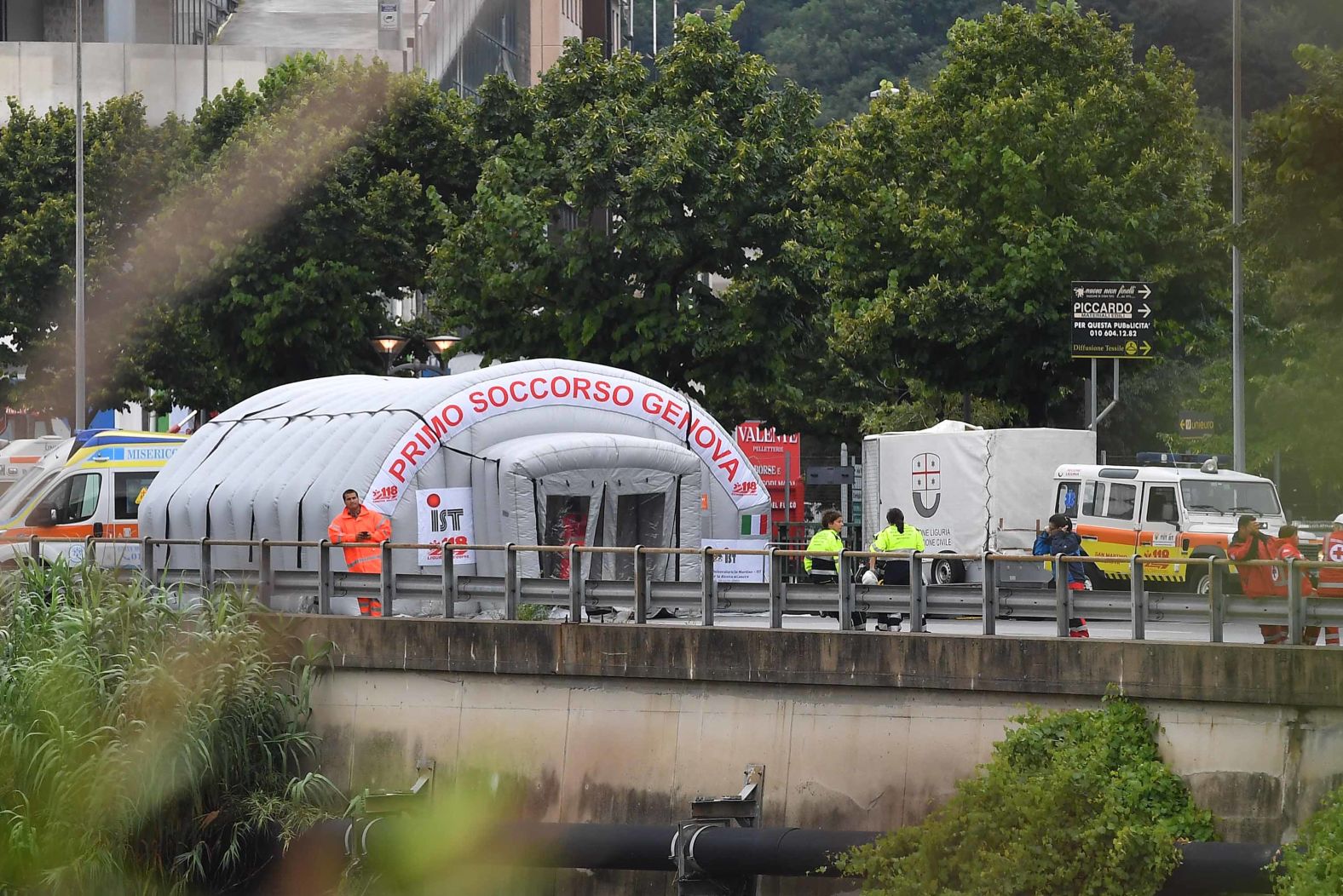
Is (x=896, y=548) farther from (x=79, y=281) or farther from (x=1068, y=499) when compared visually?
(x=79, y=281)

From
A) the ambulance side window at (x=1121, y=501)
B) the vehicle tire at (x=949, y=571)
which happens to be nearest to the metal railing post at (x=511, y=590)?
the vehicle tire at (x=949, y=571)

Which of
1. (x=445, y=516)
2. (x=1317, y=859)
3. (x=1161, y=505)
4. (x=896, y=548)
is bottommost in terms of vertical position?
(x=1317, y=859)

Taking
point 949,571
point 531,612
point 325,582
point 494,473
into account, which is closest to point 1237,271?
point 949,571

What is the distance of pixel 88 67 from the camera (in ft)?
203

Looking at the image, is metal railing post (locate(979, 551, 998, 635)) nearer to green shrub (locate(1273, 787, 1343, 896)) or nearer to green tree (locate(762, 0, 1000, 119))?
green shrub (locate(1273, 787, 1343, 896))

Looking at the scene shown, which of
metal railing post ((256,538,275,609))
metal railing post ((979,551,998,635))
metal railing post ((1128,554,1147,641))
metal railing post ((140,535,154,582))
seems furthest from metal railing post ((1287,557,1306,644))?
metal railing post ((140,535,154,582))

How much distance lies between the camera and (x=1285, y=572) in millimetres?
16969

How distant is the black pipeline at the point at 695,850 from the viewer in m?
14.1

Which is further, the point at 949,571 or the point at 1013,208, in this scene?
the point at 1013,208

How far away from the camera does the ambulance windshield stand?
83.3ft

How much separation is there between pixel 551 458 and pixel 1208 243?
9331 mm

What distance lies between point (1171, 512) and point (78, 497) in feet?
50.1

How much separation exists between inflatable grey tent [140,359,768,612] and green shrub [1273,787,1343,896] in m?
8.61

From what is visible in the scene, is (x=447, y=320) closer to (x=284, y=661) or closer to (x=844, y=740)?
(x=284, y=661)
